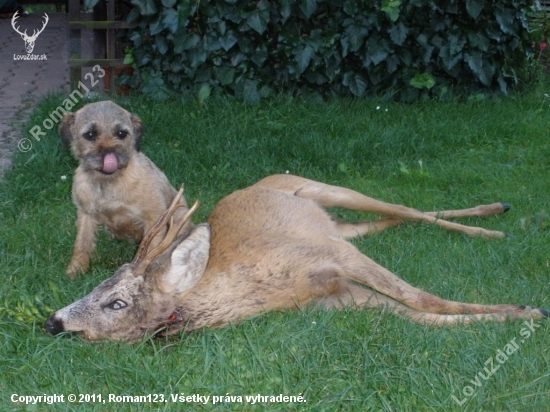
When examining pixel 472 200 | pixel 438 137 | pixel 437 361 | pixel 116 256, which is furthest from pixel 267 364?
pixel 438 137

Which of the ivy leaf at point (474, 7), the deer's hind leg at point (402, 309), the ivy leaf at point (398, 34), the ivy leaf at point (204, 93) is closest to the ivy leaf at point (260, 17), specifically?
the ivy leaf at point (204, 93)

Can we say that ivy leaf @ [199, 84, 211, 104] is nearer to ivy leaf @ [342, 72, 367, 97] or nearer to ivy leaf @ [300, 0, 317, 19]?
ivy leaf @ [300, 0, 317, 19]

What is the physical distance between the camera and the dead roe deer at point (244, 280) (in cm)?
371

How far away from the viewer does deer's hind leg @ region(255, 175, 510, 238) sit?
555cm

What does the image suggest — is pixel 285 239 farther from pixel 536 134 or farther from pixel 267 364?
pixel 536 134

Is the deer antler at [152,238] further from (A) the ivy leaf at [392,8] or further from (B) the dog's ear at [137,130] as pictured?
(A) the ivy leaf at [392,8]

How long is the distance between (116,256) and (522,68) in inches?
227

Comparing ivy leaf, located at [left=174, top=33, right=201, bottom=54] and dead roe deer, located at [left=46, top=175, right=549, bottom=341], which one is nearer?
dead roe deer, located at [left=46, top=175, right=549, bottom=341]

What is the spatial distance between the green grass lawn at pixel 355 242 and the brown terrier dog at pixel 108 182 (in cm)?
27

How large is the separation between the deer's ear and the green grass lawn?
268 millimetres

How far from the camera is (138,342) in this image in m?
3.73

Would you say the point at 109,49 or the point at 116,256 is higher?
the point at 109,49

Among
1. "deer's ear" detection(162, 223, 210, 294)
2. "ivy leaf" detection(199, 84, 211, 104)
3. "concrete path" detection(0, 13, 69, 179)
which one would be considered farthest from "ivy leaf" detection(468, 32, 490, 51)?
"deer's ear" detection(162, 223, 210, 294)

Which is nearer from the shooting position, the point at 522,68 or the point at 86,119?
the point at 86,119
